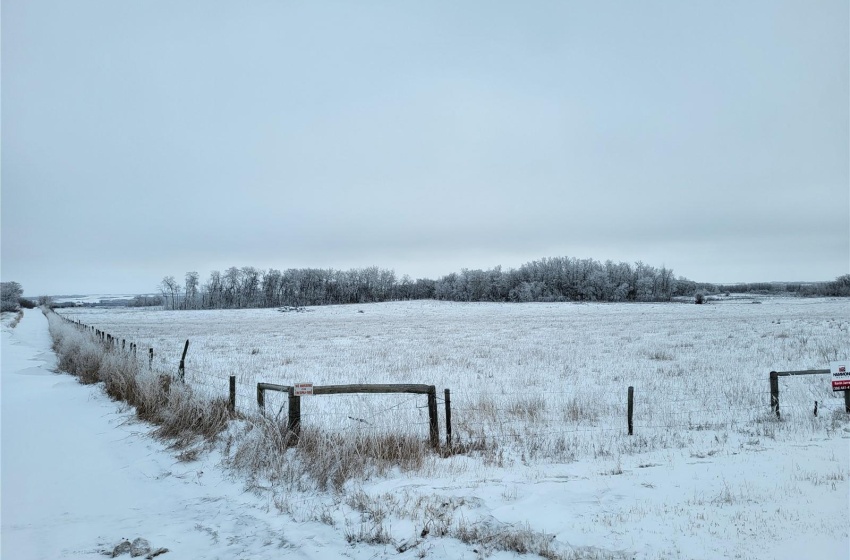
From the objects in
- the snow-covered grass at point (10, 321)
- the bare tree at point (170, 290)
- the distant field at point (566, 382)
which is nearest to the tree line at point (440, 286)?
the bare tree at point (170, 290)

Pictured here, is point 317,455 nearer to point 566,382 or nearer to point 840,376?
point 566,382

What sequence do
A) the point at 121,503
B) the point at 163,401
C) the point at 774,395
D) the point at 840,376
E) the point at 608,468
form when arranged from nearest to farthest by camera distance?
the point at 121,503 → the point at 608,468 → the point at 840,376 → the point at 163,401 → the point at 774,395

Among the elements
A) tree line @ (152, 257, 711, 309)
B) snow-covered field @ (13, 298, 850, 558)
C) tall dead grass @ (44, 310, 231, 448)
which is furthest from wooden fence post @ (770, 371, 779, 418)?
tree line @ (152, 257, 711, 309)

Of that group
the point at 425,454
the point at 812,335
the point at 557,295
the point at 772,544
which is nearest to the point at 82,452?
the point at 425,454

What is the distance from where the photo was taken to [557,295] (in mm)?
129375

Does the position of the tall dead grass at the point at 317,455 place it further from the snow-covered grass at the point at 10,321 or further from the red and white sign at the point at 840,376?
the snow-covered grass at the point at 10,321

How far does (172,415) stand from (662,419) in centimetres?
1096

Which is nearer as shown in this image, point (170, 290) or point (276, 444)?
point (276, 444)

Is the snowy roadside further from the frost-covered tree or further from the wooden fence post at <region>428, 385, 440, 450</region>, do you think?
the frost-covered tree

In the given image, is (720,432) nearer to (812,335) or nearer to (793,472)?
(793,472)

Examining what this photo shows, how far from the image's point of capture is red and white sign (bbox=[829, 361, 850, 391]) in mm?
10180

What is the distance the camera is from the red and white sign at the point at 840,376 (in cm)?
1018

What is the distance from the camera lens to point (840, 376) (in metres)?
10.3

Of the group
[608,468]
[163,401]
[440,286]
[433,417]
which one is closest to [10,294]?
[440,286]
